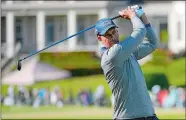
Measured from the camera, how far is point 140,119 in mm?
6020

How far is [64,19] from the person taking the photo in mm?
53500

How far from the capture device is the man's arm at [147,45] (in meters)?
6.32

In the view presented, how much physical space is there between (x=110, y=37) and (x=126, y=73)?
319mm

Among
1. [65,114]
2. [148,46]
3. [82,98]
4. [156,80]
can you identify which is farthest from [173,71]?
[148,46]

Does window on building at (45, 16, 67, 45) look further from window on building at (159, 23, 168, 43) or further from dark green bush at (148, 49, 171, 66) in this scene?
dark green bush at (148, 49, 171, 66)

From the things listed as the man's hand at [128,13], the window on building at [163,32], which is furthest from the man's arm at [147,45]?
the window on building at [163,32]

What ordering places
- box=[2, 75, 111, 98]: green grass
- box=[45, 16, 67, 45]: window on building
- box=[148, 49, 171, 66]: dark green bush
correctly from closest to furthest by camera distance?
box=[2, 75, 111, 98]: green grass → box=[148, 49, 171, 66]: dark green bush → box=[45, 16, 67, 45]: window on building

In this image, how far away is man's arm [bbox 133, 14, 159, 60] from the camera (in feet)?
20.7

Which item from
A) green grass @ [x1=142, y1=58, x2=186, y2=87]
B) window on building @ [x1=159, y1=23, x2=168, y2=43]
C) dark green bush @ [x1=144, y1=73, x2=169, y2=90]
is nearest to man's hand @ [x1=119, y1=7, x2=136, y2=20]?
dark green bush @ [x1=144, y1=73, x2=169, y2=90]

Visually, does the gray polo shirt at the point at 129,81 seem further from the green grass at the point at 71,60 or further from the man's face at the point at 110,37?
the green grass at the point at 71,60

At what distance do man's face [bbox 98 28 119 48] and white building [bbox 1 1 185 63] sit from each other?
4422 centimetres

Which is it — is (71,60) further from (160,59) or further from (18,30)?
(18,30)

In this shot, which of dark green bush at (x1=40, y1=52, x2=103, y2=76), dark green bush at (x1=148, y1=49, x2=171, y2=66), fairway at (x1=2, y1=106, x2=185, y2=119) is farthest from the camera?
dark green bush at (x1=40, y1=52, x2=103, y2=76)

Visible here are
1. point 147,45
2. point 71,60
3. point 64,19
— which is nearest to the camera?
point 147,45
